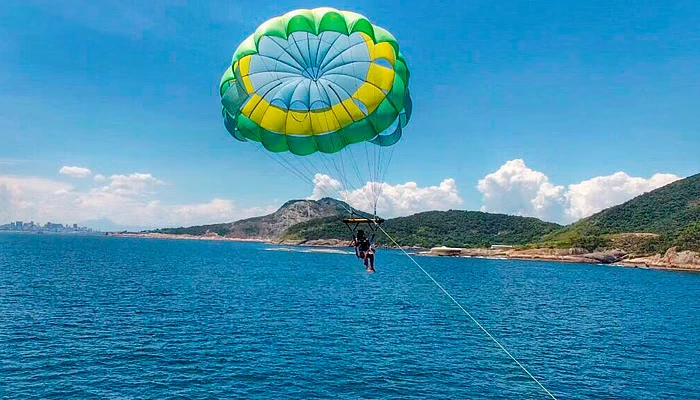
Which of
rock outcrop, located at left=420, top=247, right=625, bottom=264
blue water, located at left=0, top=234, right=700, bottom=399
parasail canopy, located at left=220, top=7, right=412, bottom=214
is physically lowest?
blue water, located at left=0, top=234, right=700, bottom=399

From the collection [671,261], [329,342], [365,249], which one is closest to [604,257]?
[671,261]

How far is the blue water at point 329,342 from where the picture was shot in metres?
32.2

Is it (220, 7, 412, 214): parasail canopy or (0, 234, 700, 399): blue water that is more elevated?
(220, 7, 412, 214): parasail canopy

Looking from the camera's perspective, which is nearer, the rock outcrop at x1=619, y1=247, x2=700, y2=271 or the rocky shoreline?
the rock outcrop at x1=619, y1=247, x2=700, y2=271

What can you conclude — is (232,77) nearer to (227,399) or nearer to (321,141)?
(321,141)

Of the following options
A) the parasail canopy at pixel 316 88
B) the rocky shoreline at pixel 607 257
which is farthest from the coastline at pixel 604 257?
the parasail canopy at pixel 316 88

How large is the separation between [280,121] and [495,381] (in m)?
23.7

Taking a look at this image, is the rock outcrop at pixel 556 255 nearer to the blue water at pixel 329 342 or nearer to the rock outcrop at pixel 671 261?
the rock outcrop at pixel 671 261

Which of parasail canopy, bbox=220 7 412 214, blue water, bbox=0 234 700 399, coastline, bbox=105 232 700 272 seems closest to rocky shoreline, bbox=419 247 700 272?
coastline, bbox=105 232 700 272

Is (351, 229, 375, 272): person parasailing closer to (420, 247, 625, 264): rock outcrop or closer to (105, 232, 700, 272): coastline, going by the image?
(105, 232, 700, 272): coastline

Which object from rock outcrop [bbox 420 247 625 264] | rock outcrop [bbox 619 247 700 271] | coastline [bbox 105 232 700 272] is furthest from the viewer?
rock outcrop [bbox 420 247 625 264]

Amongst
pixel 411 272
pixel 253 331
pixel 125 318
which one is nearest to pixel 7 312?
pixel 125 318

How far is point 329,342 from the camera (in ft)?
144

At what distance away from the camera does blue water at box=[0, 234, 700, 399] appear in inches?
1266
